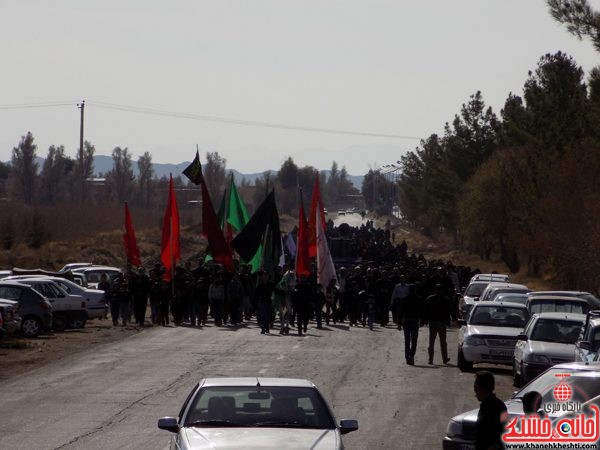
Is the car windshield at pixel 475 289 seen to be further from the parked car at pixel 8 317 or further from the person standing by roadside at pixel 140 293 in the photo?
the parked car at pixel 8 317

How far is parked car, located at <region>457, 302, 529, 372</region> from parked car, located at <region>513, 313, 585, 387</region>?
6.64 ft

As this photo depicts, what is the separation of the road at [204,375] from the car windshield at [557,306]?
246 cm

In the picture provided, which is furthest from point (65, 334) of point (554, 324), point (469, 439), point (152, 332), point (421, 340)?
point (469, 439)

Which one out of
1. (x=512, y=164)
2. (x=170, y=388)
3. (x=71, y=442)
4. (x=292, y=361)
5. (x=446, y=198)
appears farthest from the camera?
(x=446, y=198)

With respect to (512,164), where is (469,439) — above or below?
below

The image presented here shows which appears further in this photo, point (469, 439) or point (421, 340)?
point (421, 340)

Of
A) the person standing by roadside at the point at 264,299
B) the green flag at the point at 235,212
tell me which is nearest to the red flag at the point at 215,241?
the person standing by roadside at the point at 264,299

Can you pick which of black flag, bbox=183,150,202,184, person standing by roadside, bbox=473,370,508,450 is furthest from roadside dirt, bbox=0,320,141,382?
person standing by roadside, bbox=473,370,508,450

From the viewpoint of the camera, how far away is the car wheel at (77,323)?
3581 centimetres

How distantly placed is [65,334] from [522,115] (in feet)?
161

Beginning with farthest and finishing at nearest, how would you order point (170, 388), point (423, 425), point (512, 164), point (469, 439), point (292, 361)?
point (512, 164) < point (292, 361) < point (170, 388) < point (423, 425) < point (469, 439)

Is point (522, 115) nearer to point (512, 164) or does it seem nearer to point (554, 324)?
point (512, 164)

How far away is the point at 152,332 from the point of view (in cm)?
3475

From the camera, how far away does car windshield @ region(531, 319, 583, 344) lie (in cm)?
2208
